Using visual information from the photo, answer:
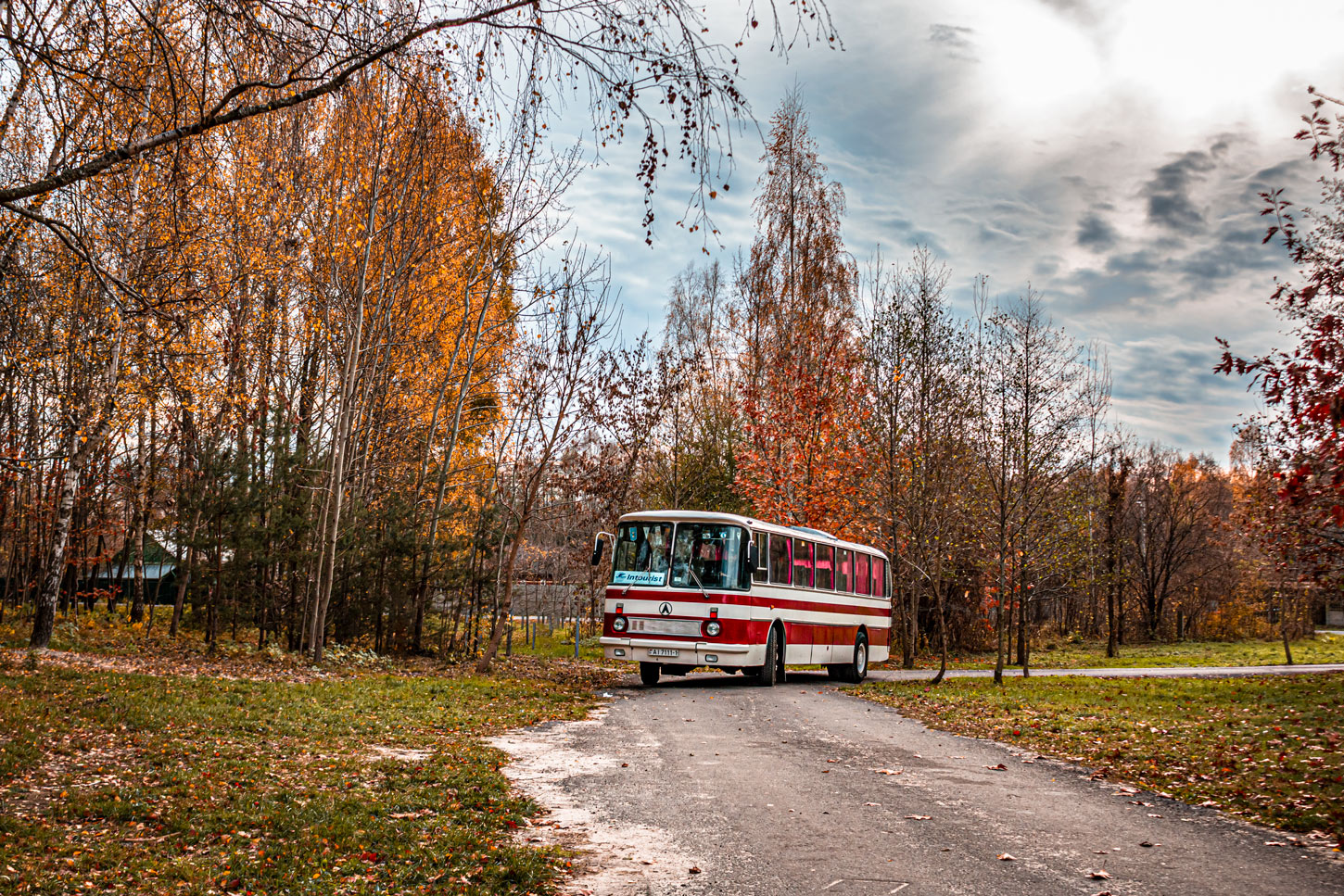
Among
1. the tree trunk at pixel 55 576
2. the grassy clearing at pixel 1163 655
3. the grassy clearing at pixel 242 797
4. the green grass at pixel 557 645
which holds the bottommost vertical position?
the green grass at pixel 557 645

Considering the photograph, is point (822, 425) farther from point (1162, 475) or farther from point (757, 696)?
point (1162, 475)

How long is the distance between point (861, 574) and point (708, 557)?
7654 millimetres

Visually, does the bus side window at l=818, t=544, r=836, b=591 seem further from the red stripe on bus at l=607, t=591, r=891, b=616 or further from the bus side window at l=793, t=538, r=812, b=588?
the red stripe on bus at l=607, t=591, r=891, b=616

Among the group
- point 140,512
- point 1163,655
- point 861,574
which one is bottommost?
point 1163,655

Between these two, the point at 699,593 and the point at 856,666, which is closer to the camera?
the point at 699,593

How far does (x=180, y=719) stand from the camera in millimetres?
10766

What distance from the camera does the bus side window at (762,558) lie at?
18375mm

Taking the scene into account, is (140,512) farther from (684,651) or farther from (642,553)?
(684,651)

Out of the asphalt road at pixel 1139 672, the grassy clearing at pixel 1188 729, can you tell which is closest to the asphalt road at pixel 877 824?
the grassy clearing at pixel 1188 729

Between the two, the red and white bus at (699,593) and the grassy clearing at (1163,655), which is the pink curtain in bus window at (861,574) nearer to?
the red and white bus at (699,593)

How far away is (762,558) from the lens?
18625mm

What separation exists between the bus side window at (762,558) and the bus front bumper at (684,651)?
1316mm

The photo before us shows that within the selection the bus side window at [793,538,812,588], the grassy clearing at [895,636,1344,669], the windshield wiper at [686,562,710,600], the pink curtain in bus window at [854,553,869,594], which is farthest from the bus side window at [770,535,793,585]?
the grassy clearing at [895,636,1344,669]

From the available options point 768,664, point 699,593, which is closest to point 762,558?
point 699,593
